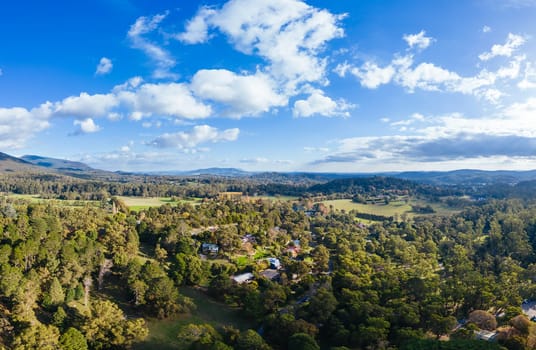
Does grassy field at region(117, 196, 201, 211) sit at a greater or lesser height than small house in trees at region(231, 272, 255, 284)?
greater

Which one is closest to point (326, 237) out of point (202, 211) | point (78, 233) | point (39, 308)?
point (202, 211)

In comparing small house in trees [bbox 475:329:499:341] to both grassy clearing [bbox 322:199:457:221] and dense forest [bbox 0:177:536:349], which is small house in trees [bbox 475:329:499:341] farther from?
grassy clearing [bbox 322:199:457:221]

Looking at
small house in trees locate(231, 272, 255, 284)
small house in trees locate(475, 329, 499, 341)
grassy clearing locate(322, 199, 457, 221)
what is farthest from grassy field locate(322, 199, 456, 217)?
small house in trees locate(475, 329, 499, 341)

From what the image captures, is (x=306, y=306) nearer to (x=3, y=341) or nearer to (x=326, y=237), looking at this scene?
(x=3, y=341)

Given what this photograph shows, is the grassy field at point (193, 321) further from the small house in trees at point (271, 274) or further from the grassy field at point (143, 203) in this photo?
the grassy field at point (143, 203)

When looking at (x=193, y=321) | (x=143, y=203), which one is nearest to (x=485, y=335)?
(x=193, y=321)

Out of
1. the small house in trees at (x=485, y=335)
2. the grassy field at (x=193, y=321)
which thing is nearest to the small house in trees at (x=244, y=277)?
the grassy field at (x=193, y=321)

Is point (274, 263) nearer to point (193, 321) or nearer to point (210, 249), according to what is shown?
point (210, 249)
